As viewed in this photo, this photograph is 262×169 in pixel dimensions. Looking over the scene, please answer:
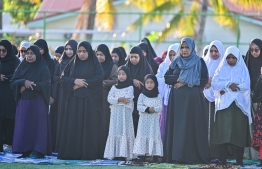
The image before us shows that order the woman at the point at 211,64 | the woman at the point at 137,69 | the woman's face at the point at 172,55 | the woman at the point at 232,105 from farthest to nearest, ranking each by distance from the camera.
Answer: the woman's face at the point at 172,55 → the woman at the point at 137,69 → the woman at the point at 211,64 → the woman at the point at 232,105

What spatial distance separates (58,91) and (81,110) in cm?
149

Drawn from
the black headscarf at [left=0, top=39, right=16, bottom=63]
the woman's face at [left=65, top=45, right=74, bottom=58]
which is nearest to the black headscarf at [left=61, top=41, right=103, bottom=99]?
the woman's face at [left=65, top=45, right=74, bottom=58]

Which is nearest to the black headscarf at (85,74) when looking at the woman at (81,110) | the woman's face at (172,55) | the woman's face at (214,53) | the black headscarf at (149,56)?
the woman at (81,110)

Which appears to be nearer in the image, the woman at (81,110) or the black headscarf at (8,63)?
the woman at (81,110)

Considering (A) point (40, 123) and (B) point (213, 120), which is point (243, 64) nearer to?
(B) point (213, 120)

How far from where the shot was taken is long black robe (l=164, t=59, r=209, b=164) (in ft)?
46.2

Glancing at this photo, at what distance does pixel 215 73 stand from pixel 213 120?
0.81 metres

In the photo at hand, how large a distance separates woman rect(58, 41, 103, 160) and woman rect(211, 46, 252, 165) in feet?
6.17

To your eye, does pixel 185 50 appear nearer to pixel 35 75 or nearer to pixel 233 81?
pixel 233 81

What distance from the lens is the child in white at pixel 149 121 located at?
567 inches

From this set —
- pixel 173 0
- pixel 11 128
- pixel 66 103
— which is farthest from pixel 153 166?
pixel 173 0

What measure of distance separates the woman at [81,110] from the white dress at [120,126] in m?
0.25

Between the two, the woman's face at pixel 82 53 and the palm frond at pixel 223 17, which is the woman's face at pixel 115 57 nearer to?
the woman's face at pixel 82 53

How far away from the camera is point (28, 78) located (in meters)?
14.8
